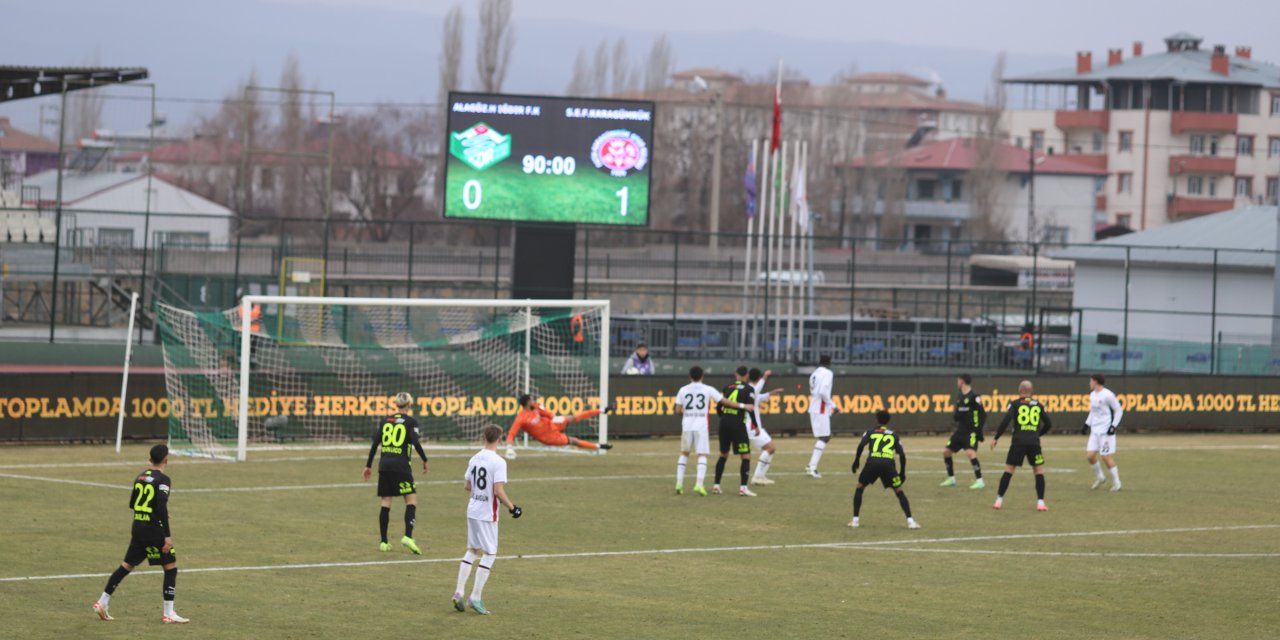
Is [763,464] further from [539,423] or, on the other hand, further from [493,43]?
[493,43]

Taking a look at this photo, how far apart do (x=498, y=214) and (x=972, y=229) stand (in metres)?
86.6

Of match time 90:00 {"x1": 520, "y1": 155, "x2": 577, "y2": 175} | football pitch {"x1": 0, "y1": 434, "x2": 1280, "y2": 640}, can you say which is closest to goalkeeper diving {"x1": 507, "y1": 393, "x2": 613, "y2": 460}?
football pitch {"x1": 0, "y1": 434, "x2": 1280, "y2": 640}

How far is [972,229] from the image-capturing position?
121m

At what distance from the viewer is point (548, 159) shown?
39.0 m

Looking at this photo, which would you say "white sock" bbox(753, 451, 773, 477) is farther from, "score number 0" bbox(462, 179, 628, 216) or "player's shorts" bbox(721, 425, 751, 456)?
"score number 0" bbox(462, 179, 628, 216)

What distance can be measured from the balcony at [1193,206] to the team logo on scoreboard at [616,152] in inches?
4138

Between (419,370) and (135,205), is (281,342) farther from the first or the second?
(135,205)

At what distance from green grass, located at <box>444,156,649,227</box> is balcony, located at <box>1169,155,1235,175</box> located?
105 m

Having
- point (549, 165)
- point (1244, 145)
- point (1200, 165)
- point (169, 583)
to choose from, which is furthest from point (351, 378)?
point (1244, 145)

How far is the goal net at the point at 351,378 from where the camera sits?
101 ft

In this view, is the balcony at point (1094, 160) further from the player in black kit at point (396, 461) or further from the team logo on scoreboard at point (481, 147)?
the player in black kit at point (396, 461)

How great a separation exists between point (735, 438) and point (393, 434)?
7.65 metres

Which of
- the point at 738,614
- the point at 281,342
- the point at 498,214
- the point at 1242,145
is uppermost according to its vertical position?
the point at 1242,145

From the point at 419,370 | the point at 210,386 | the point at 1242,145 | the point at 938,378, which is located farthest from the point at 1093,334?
the point at 1242,145
